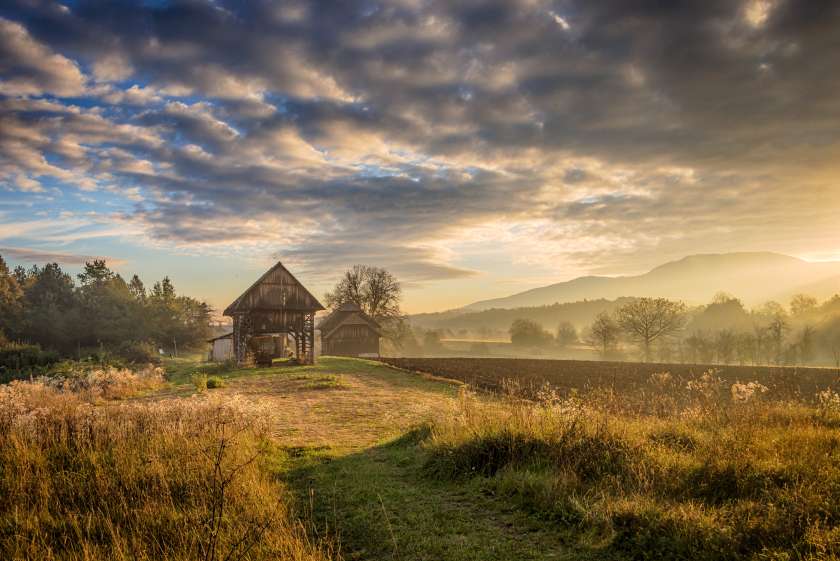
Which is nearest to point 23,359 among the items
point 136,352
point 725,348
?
point 136,352

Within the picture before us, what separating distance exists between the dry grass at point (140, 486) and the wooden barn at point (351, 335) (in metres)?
43.8

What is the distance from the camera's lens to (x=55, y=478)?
7.45 metres

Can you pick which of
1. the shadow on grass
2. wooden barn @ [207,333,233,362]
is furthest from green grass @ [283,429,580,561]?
wooden barn @ [207,333,233,362]

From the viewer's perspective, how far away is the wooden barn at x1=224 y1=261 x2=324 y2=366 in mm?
35594

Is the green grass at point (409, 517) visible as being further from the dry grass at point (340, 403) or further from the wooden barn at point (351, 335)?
the wooden barn at point (351, 335)

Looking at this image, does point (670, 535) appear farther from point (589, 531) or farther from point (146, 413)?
point (146, 413)

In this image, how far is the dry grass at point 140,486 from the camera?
541 cm

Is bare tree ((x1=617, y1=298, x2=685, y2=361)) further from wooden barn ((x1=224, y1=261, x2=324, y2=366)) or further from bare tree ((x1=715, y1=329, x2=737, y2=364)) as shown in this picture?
wooden barn ((x1=224, y1=261, x2=324, y2=366))

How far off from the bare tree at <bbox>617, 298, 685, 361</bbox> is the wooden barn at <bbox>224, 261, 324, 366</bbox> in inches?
1754

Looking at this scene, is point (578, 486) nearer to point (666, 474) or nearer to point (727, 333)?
point (666, 474)

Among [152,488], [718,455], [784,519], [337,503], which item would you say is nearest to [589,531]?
[784,519]

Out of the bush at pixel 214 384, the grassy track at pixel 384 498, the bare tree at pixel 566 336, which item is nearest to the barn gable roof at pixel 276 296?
the bush at pixel 214 384

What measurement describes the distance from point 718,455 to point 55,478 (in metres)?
11.0

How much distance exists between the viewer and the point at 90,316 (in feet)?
173
